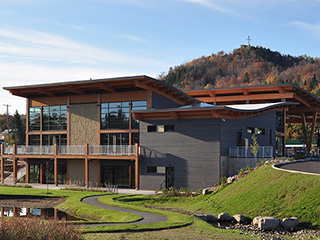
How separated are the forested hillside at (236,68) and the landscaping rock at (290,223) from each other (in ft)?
500

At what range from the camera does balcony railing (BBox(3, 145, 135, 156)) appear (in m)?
40.0

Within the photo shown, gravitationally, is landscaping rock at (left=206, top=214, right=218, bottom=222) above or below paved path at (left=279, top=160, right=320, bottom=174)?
below

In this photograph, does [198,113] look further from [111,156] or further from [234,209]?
[234,209]

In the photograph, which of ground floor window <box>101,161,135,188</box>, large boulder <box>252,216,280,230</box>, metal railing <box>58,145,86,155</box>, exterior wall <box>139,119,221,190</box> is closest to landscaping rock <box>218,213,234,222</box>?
large boulder <box>252,216,280,230</box>

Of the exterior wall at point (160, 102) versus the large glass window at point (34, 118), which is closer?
the exterior wall at point (160, 102)

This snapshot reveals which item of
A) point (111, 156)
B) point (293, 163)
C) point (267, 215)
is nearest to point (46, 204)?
point (111, 156)

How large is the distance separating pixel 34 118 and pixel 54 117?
292cm

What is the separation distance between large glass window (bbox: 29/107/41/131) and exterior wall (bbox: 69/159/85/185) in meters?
6.50

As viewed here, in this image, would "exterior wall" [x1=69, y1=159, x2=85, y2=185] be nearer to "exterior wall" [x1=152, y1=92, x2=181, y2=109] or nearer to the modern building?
the modern building

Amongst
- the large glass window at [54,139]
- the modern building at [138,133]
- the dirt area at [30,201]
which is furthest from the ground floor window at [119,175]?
the dirt area at [30,201]

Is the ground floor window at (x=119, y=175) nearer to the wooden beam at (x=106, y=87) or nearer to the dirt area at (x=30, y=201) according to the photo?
the wooden beam at (x=106, y=87)

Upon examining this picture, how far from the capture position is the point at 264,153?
3806 cm

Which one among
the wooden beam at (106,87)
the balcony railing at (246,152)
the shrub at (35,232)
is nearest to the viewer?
the shrub at (35,232)

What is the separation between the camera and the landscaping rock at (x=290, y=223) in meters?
20.8
